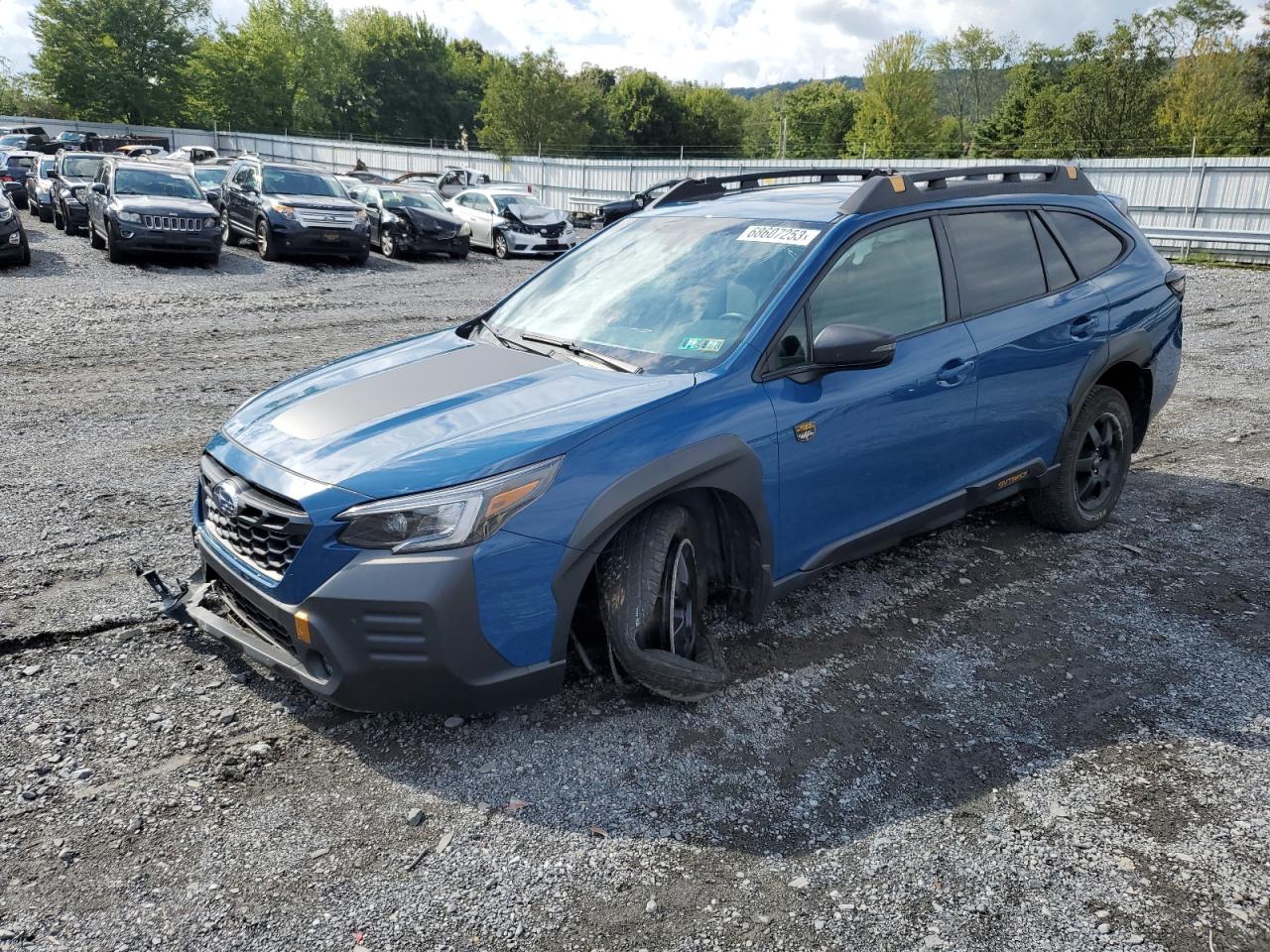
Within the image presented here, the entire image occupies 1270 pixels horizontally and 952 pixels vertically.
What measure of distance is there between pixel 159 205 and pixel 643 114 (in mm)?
74243

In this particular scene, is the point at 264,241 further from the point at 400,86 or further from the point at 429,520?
the point at 400,86

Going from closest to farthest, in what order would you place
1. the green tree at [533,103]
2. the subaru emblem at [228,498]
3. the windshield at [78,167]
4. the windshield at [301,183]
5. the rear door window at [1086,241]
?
the subaru emblem at [228,498] < the rear door window at [1086,241] < the windshield at [301,183] < the windshield at [78,167] < the green tree at [533,103]

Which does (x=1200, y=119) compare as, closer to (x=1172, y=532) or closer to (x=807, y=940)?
(x=1172, y=532)

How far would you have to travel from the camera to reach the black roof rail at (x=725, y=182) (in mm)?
4883

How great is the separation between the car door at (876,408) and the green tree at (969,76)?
7689 centimetres

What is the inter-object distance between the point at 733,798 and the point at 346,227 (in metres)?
16.6

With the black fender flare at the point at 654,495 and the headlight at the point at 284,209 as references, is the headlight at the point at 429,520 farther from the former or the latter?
the headlight at the point at 284,209

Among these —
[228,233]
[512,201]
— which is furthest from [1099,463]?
[512,201]

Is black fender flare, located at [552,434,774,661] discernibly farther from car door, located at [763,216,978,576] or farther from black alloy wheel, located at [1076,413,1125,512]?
black alloy wheel, located at [1076,413,1125,512]

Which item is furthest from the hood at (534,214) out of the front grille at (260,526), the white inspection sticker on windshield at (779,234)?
the front grille at (260,526)

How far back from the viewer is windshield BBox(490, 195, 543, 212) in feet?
72.5

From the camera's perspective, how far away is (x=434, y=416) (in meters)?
3.37

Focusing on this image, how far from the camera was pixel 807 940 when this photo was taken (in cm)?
250

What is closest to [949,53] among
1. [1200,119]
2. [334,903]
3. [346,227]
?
[1200,119]
